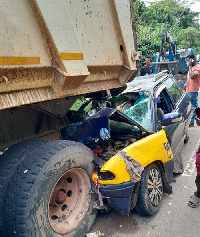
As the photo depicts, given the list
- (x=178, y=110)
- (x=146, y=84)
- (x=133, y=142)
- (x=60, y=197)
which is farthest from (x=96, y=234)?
(x=178, y=110)

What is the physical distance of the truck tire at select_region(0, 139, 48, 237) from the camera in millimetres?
2188

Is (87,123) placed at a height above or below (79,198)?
above

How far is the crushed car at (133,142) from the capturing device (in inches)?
105

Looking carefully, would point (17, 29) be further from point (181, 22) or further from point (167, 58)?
point (181, 22)

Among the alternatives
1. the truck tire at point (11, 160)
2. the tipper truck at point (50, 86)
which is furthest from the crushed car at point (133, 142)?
the truck tire at point (11, 160)

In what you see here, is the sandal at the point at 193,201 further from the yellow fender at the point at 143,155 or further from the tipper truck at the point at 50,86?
the tipper truck at the point at 50,86

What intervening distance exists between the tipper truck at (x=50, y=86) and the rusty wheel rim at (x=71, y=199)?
1 centimetres

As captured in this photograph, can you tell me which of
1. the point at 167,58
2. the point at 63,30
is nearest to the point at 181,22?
the point at 167,58

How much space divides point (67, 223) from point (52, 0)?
2.13 metres

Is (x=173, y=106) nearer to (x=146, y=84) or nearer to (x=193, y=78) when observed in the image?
(x=146, y=84)

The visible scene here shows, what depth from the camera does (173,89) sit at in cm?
489

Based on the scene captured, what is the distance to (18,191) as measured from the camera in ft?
6.82

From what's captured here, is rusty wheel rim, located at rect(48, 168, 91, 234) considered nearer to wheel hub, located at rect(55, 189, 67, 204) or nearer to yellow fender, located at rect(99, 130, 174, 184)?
wheel hub, located at rect(55, 189, 67, 204)

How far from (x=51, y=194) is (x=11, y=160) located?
0.50 metres
